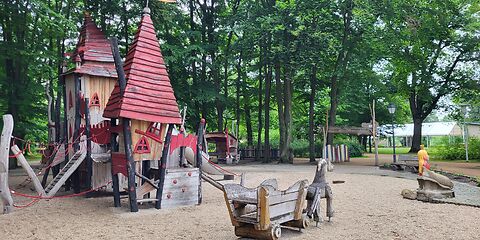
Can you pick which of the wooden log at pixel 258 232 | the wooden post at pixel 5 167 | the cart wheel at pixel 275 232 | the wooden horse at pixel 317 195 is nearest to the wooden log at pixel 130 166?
the wooden post at pixel 5 167

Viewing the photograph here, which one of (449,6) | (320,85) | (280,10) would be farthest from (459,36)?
(280,10)

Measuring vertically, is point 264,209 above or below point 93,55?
below

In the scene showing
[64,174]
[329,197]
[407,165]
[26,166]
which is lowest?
[407,165]

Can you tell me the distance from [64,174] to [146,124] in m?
3.84

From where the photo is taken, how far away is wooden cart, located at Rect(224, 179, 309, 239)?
7156 millimetres

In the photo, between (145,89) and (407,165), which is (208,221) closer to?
(145,89)

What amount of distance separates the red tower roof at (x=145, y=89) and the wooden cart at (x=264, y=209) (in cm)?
441

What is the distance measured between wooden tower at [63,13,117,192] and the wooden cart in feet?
24.3

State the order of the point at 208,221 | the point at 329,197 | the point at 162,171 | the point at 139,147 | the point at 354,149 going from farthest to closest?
1. the point at 354,149
2. the point at 162,171
3. the point at 139,147
4. the point at 208,221
5. the point at 329,197

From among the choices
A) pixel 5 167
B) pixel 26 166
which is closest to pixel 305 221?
pixel 5 167

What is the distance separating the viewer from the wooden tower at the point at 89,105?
553 inches

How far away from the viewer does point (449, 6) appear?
2808 cm

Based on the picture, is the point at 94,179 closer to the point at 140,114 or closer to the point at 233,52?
the point at 140,114

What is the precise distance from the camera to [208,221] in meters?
9.61
